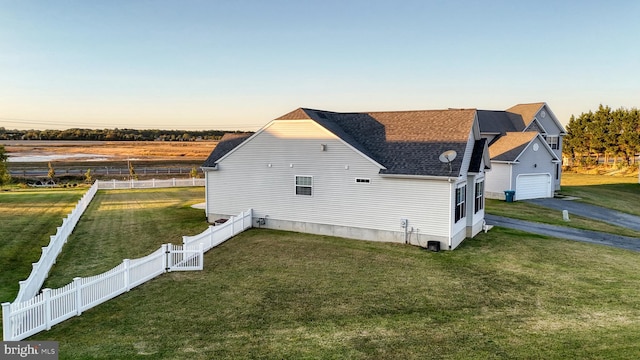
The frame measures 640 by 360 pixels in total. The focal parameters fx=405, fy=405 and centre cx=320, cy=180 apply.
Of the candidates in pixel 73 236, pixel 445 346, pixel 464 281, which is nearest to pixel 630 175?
pixel 464 281

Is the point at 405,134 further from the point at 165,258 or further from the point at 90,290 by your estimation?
the point at 90,290

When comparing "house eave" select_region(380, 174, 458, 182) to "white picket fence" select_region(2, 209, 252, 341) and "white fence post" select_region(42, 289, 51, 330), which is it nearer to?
"white picket fence" select_region(2, 209, 252, 341)


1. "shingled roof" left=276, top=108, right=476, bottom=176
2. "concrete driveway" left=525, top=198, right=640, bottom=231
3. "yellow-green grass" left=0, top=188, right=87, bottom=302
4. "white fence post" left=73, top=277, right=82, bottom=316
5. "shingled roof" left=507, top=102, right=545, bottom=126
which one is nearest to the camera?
"white fence post" left=73, top=277, right=82, bottom=316

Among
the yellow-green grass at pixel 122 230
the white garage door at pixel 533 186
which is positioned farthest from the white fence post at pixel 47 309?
A: the white garage door at pixel 533 186

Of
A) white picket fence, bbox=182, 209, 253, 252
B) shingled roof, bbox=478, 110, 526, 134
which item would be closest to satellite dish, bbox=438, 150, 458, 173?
white picket fence, bbox=182, 209, 253, 252

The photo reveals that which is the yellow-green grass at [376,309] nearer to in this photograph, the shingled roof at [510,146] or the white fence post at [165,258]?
the white fence post at [165,258]

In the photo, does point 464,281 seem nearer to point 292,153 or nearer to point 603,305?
point 603,305
